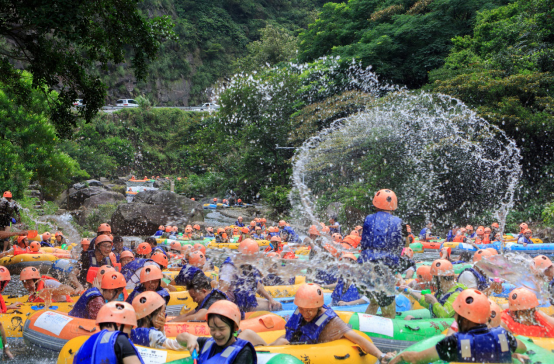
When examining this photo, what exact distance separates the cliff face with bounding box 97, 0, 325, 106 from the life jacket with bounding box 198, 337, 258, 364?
165 feet

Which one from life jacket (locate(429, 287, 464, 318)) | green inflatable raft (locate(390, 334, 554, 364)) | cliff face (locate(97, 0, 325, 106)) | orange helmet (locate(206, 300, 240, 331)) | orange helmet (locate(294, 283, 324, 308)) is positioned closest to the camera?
orange helmet (locate(206, 300, 240, 331))

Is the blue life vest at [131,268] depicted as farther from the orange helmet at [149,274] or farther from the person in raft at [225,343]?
the person in raft at [225,343]

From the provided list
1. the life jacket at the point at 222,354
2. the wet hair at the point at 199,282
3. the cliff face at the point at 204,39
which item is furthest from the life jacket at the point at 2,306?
the cliff face at the point at 204,39

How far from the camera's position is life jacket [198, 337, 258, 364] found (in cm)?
277

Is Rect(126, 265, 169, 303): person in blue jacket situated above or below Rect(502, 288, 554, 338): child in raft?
above

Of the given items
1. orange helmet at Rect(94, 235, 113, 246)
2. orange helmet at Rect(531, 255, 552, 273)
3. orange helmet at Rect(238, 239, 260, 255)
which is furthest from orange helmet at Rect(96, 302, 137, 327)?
orange helmet at Rect(531, 255, 552, 273)

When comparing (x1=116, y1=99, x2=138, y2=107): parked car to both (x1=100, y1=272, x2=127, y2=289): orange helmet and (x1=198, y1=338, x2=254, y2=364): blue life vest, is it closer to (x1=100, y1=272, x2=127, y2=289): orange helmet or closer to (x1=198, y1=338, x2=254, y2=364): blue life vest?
(x1=100, y1=272, x2=127, y2=289): orange helmet

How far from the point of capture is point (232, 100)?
2992cm

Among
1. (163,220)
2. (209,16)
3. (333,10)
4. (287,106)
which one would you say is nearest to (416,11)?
(333,10)

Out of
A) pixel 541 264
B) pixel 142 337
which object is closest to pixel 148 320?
pixel 142 337

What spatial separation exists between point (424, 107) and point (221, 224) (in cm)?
1134

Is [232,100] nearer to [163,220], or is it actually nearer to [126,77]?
[163,220]

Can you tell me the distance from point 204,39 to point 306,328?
56.3m

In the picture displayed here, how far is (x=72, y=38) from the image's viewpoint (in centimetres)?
587
